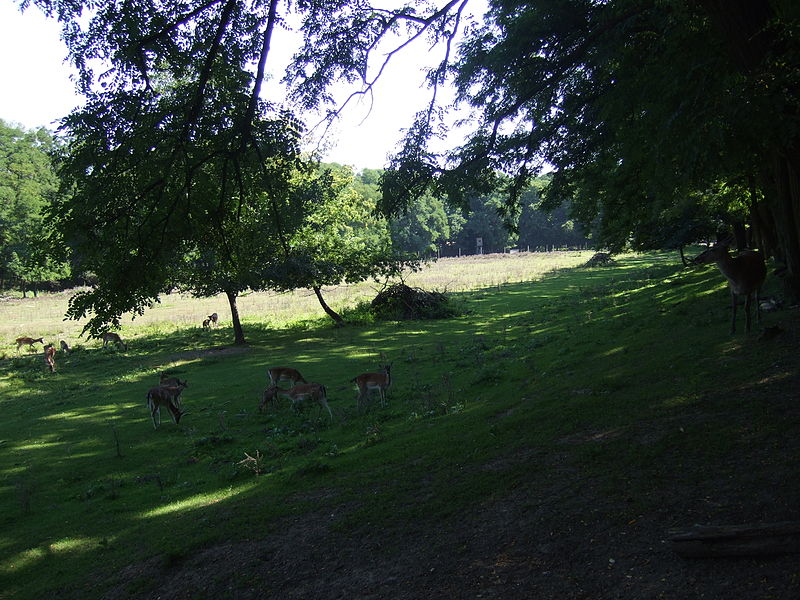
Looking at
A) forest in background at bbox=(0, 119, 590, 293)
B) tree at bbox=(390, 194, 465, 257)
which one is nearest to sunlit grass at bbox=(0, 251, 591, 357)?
forest in background at bbox=(0, 119, 590, 293)

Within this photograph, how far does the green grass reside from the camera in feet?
22.1

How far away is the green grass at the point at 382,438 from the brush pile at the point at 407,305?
11.0m

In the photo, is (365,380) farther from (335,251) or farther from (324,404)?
(335,251)

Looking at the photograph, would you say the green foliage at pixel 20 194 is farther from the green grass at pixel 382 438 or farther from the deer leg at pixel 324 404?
the deer leg at pixel 324 404

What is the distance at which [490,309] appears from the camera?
109 ft

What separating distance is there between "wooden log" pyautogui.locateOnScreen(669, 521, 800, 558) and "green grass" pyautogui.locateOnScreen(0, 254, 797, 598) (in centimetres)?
100

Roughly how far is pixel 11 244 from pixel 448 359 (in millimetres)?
71242

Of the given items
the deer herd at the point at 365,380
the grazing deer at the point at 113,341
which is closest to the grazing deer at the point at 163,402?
the deer herd at the point at 365,380

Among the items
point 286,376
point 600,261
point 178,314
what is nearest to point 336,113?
point 286,376

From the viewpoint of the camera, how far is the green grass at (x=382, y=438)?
675cm

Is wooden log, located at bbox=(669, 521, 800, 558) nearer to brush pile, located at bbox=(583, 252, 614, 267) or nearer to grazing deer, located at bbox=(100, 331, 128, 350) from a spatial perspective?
grazing deer, located at bbox=(100, 331, 128, 350)

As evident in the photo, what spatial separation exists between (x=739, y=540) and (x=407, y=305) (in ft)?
95.7

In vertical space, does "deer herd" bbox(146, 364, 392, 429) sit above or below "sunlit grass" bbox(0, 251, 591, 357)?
below

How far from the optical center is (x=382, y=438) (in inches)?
420
